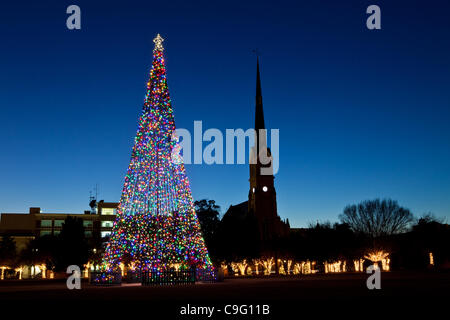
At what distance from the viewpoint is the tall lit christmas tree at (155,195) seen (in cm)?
2712

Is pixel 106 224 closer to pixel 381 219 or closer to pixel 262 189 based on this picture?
pixel 262 189

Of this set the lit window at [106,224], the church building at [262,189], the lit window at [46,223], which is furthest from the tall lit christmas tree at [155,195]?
the lit window at [106,224]

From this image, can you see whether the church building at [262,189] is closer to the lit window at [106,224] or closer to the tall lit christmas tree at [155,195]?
the lit window at [106,224]

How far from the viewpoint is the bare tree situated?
59062mm

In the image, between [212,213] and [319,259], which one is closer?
[319,259]

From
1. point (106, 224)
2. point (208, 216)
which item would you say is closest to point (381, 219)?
point (208, 216)

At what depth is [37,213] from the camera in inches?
3740

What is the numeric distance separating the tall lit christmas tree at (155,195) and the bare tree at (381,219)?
38.0 metres

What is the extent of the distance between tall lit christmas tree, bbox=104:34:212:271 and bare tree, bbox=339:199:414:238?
125ft

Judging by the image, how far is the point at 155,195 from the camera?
27.4 metres

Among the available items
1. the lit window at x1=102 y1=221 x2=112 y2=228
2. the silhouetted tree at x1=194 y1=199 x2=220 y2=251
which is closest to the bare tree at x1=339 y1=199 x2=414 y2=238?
the silhouetted tree at x1=194 y1=199 x2=220 y2=251
